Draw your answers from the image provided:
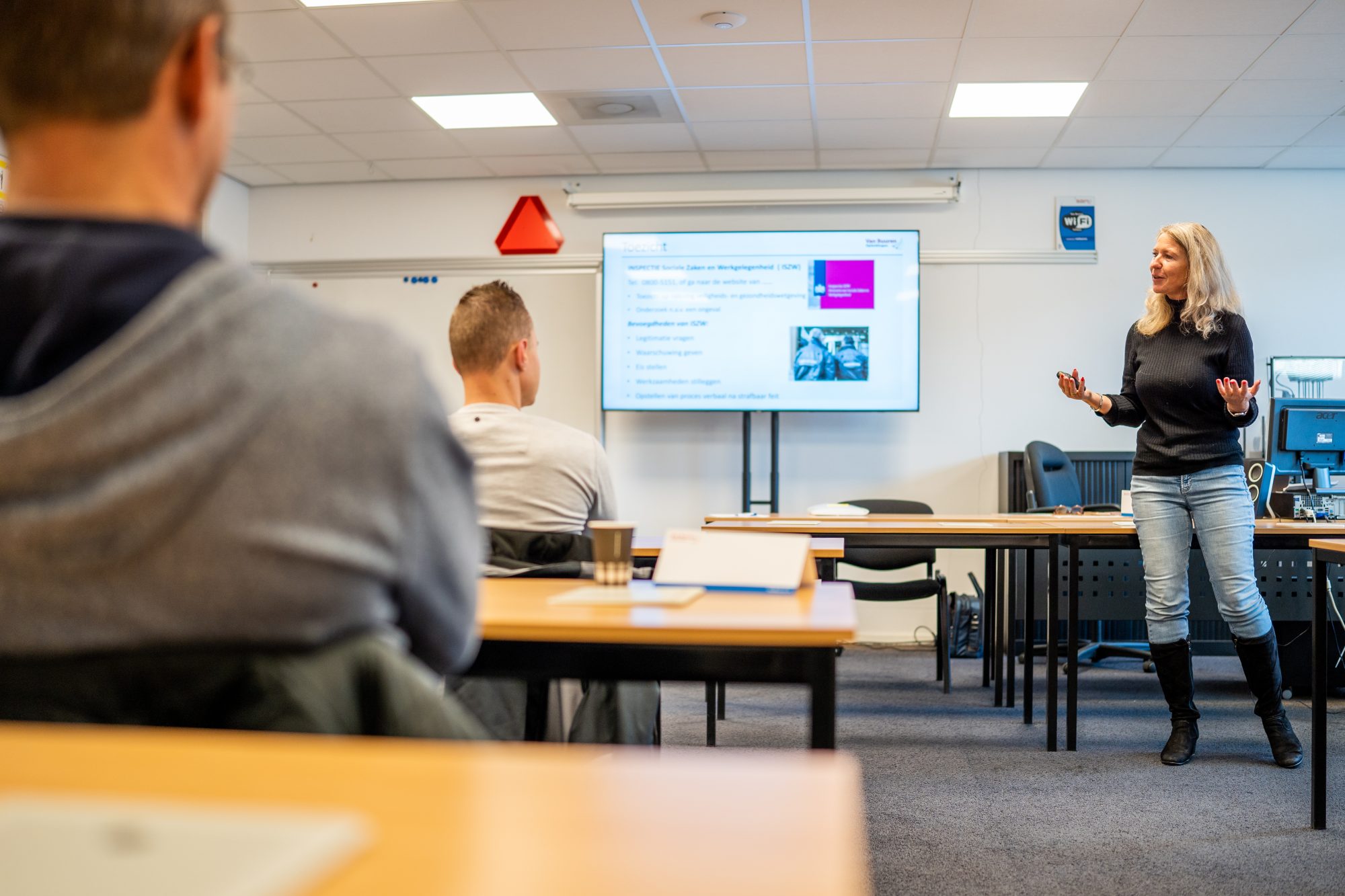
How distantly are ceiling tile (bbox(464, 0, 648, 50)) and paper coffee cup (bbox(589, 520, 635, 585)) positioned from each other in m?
2.87

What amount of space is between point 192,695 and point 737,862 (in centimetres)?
36

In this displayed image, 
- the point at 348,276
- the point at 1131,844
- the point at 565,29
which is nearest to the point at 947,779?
the point at 1131,844

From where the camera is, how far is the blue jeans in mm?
3000

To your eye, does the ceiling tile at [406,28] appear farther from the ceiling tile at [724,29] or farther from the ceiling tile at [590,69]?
the ceiling tile at [724,29]

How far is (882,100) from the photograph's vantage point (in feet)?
15.9

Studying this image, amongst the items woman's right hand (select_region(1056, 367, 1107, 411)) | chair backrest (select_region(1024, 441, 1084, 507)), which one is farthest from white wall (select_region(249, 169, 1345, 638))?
woman's right hand (select_region(1056, 367, 1107, 411))

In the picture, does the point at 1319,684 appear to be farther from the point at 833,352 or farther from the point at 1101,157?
the point at 1101,157

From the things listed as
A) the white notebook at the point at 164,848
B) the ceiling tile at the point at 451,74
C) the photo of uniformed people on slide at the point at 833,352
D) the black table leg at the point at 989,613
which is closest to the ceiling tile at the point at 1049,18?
the photo of uniformed people on slide at the point at 833,352

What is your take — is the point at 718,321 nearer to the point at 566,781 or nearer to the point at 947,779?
the point at 947,779

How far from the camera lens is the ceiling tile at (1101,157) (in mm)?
5406

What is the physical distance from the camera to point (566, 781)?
0.52 meters

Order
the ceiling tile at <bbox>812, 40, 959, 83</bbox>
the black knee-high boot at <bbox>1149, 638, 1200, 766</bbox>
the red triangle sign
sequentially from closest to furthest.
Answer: the black knee-high boot at <bbox>1149, 638, 1200, 766</bbox>
the ceiling tile at <bbox>812, 40, 959, 83</bbox>
the red triangle sign

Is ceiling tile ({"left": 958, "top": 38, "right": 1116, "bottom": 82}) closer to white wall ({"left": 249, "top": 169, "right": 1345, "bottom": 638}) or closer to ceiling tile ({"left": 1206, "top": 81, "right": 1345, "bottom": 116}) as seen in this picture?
ceiling tile ({"left": 1206, "top": 81, "right": 1345, "bottom": 116})

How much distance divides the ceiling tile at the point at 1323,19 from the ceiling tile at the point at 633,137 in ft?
8.47
